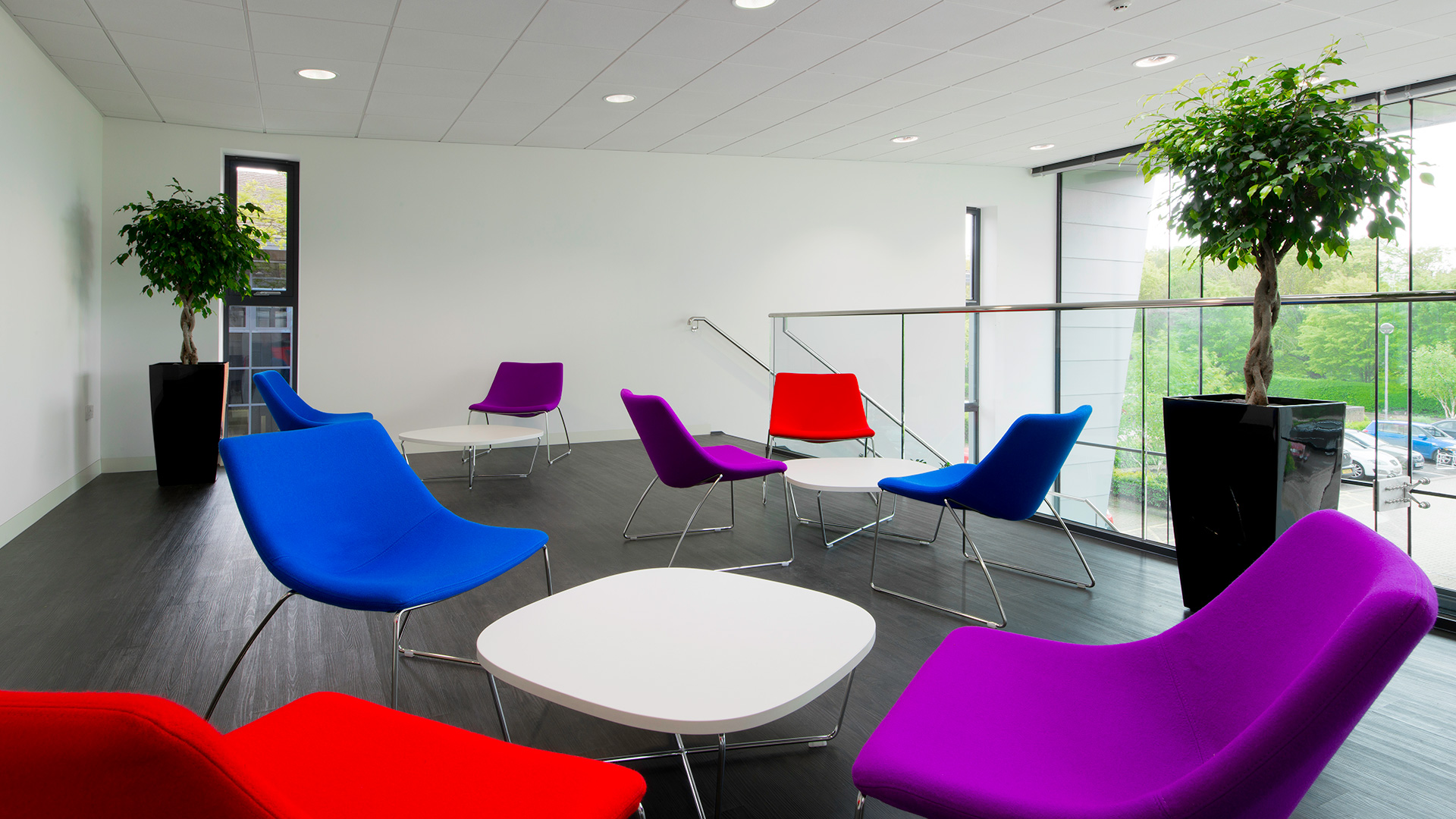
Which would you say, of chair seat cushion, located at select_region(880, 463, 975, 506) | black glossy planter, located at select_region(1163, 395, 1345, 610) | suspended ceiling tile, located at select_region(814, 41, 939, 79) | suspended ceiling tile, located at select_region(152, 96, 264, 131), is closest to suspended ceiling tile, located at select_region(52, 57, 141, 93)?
suspended ceiling tile, located at select_region(152, 96, 264, 131)

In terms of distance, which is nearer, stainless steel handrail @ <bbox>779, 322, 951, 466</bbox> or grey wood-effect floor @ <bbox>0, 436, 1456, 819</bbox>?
grey wood-effect floor @ <bbox>0, 436, 1456, 819</bbox>

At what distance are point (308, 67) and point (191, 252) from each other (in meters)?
1.48

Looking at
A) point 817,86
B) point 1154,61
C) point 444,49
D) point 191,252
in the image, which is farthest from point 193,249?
point 1154,61

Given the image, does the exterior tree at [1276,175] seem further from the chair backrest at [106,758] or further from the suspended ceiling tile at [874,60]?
the chair backrest at [106,758]

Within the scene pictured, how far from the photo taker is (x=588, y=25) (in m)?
4.45

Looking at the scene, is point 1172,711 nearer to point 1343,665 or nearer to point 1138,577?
point 1343,665

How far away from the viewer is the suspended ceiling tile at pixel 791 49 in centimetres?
472

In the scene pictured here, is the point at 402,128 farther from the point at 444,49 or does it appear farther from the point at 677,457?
the point at 677,457

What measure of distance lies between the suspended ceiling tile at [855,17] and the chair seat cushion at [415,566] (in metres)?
3.25

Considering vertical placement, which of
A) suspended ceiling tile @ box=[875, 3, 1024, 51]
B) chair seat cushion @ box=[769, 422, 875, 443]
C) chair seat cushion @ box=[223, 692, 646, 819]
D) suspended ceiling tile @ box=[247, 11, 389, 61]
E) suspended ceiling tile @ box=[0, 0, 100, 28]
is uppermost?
suspended ceiling tile @ box=[875, 3, 1024, 51]

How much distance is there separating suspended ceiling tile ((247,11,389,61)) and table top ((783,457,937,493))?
3226 mm

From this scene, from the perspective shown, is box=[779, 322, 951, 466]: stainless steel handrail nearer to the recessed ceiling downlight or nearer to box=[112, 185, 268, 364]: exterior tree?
the recessed ceiling downlight

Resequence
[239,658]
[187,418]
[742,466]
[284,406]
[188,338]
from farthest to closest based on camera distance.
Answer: [188,338] < [187,418] < [284,406] < [742,466] < [239,658]

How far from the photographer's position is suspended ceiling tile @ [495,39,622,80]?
15.8ft
